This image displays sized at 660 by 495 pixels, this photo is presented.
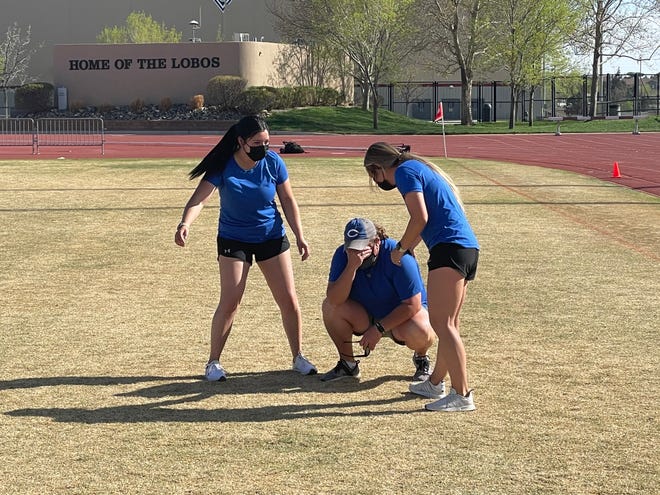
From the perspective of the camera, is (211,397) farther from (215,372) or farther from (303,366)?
(303,366)

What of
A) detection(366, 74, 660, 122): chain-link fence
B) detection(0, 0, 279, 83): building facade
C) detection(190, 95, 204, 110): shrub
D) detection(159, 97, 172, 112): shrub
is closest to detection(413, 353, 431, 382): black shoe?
detection(190, 95, 204, 110): shrub

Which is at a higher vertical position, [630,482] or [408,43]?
[408,43]

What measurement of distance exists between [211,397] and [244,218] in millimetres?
1294

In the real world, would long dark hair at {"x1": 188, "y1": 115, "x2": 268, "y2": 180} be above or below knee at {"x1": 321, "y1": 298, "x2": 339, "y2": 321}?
above

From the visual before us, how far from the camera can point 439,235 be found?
6.66 metres

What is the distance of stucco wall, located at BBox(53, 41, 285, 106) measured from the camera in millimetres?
64688

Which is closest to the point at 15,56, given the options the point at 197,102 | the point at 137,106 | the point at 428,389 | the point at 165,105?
the point at 137,106

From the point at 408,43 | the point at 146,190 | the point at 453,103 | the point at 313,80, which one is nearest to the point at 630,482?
the point at 146,190

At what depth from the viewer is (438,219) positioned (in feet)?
21.9

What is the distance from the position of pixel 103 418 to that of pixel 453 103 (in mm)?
80718

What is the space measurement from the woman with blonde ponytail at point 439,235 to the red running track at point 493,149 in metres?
16.6

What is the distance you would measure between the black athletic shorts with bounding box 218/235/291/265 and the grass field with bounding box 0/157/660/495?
2.92 feet

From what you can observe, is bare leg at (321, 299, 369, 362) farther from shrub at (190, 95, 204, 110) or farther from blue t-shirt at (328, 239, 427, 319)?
shrub at (190, 95, 204, 110)

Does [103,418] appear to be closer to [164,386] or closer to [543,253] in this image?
[164,386]
